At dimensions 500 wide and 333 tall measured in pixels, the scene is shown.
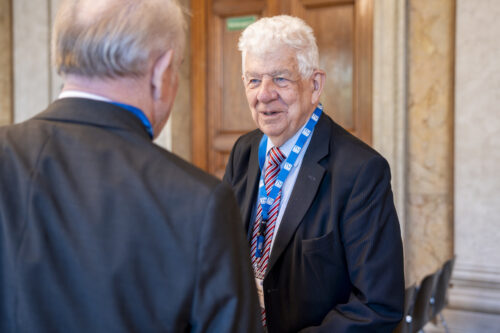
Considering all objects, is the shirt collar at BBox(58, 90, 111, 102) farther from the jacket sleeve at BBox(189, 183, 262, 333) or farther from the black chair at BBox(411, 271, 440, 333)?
the black chair at BBox(411, 271, 440, 333)

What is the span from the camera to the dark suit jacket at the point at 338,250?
1.63 metres

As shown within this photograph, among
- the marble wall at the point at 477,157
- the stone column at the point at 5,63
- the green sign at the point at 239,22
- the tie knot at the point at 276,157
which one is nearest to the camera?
the tie knot at the point at 276,157

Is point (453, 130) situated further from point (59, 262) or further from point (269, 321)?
point (59, 262)

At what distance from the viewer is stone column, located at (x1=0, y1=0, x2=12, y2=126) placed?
17.7 feet

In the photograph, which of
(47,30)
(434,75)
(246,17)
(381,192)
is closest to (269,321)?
(381,192)

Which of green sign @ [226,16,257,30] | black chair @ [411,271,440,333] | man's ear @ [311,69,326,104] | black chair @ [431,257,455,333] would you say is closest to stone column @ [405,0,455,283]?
black chair @ [431,257,455,333]

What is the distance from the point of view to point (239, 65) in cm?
495

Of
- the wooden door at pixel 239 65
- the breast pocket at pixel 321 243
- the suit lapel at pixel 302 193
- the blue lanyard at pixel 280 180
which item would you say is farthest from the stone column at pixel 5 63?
the breast pocket at pixel 321 243

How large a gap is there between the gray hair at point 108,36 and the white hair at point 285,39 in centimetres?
86

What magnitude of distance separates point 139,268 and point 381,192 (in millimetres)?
953

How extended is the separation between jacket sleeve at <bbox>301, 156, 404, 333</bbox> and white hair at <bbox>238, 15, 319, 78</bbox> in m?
0.49

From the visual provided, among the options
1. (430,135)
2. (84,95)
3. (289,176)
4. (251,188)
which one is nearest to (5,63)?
(430,135)

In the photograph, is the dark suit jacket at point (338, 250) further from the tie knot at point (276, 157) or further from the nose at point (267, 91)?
the nose at point (267, 91)

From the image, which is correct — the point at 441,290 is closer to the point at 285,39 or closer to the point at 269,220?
the point at 269,220
